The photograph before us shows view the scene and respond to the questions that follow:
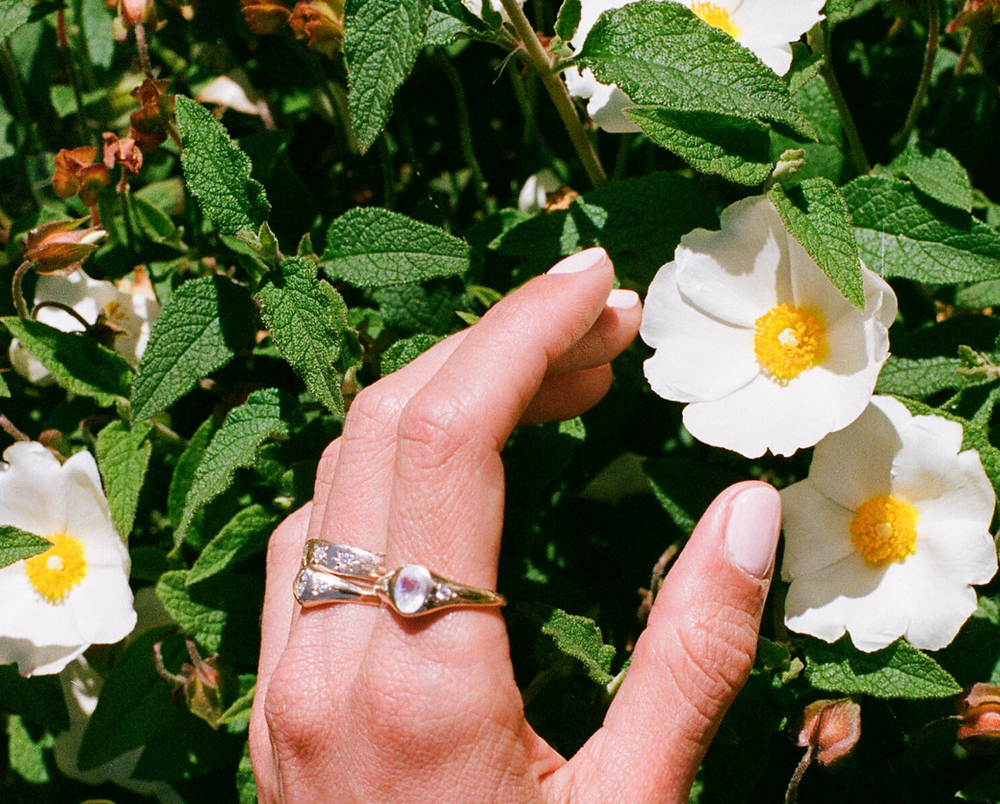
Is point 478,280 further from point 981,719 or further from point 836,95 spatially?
point 981,719

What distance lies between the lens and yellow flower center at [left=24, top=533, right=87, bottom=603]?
1.67 m

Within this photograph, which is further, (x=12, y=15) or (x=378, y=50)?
(x=12, y=15)

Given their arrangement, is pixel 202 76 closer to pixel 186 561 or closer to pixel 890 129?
pixel 186 561

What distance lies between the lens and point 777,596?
1.49 m

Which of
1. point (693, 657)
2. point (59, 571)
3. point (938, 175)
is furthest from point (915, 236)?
point (59, 571)

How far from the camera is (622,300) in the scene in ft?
4.87

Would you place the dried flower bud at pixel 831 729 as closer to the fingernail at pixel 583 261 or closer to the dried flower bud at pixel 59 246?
the fingernail at pixel 583 261

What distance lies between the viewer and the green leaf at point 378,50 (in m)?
1.18

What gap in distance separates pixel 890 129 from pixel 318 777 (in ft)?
5.49

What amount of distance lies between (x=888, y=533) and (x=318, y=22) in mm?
1218

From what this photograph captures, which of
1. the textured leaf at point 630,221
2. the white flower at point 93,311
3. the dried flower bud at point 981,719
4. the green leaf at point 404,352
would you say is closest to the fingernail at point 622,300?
the textured leaf at point 630,221

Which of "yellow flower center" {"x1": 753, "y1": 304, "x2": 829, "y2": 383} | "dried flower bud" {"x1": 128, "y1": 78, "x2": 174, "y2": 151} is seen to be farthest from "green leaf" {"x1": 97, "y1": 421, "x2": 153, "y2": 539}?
"yellow flower center" {"x1": 753, "y1": 304, "x2": 829, "y2": 383}

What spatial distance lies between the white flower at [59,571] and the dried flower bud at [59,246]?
32 centimetres

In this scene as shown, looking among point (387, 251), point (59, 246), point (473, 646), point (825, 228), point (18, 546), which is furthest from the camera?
point (59, 246)
